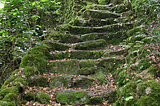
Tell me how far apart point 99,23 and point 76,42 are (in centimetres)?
227

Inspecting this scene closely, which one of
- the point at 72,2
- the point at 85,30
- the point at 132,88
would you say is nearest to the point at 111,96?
the point at 132,88

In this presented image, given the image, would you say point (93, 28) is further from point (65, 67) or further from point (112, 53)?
point (65, 67)

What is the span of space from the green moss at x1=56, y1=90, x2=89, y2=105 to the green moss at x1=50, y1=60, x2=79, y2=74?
1.43 m

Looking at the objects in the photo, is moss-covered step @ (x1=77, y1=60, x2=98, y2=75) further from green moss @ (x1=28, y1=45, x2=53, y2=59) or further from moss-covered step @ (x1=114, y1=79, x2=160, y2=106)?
moss-covered step @ (x1=114, y1=79, x2=160, y2=106)

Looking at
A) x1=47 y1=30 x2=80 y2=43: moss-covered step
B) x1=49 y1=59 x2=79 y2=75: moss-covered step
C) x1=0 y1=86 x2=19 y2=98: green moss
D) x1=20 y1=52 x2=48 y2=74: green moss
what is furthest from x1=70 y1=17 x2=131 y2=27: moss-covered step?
x1=0 y1=86 x2=19 y2=98: green moss

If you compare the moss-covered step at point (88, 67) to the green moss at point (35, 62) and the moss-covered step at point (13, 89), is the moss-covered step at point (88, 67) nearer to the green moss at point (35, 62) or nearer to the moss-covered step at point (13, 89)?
the green moss at point (35, 62)

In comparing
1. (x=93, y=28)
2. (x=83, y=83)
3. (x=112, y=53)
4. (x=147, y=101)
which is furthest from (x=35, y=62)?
(x=147, y=101)

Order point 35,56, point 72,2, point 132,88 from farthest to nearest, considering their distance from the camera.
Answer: point 72,2, point 35,56, point 132,88

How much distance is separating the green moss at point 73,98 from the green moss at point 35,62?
1.71 meters

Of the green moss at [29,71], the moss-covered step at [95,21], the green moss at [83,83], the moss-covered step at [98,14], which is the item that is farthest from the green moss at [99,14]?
the green moss at [29,71]

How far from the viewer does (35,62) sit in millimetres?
5277

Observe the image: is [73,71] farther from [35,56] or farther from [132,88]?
[132,88]

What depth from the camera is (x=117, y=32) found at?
23.6 feet

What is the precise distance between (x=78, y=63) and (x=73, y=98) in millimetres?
1958
